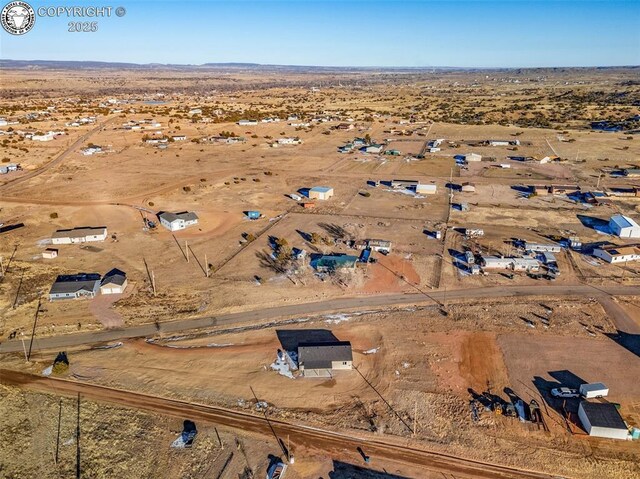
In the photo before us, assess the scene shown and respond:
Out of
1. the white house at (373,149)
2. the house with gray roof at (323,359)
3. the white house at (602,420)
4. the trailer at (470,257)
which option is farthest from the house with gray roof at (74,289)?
the white house at (373,149)

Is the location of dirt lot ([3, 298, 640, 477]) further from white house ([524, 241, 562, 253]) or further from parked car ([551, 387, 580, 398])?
white house ([524, 241, 562, 253])

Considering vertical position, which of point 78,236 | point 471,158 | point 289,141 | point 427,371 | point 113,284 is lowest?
point 427,371

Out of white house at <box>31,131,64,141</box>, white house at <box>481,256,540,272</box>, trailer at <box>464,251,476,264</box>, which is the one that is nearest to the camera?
white house at <box>481,256,540,272</box>

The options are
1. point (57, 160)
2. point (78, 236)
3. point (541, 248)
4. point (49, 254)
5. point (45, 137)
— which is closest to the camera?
point (49, 254)

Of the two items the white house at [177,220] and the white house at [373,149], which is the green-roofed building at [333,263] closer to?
the white house at [177,220]

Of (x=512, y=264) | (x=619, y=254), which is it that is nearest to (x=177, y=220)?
(x=512, y=264)

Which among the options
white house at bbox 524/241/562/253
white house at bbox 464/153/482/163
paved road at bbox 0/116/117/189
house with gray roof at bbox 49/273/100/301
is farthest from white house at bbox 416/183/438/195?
paved road at bbox 0/116/117/189

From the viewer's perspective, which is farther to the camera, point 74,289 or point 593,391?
point 74,289

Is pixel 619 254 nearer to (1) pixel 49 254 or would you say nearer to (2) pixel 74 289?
(2) pixel 74 289
